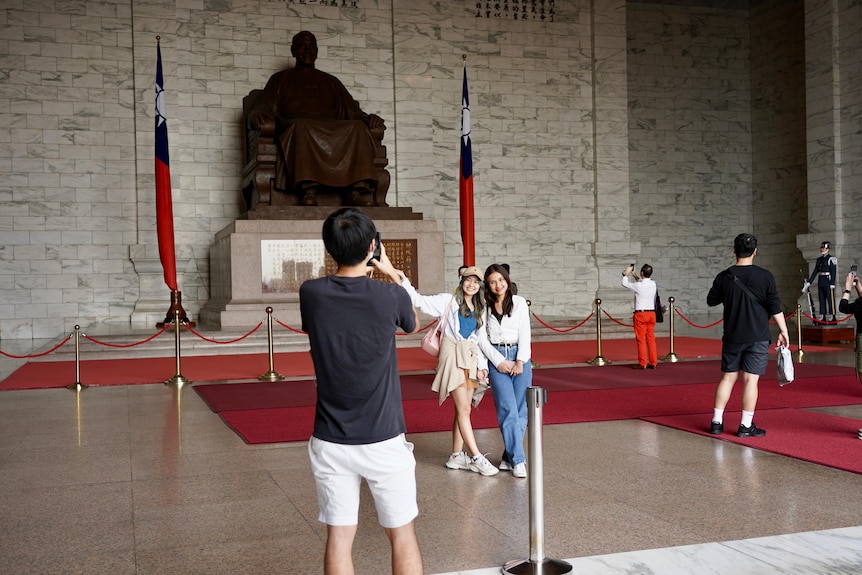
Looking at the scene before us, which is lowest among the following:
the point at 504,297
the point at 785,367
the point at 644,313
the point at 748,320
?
the point at 785,367

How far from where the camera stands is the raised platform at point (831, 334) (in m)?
10.7

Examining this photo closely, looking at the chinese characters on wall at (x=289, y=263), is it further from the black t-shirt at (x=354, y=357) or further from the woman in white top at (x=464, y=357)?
the black t-shirt at (x=354, y=357)

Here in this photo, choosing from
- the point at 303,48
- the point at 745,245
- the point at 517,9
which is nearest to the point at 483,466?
the point at 745,245

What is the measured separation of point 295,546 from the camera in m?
3.08

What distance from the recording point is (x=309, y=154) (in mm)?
11219

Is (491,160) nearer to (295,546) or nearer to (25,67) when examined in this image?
(25,67)

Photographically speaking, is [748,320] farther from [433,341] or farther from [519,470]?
[433,341]

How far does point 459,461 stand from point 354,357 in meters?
2.30

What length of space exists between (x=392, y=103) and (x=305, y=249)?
4.15 meters

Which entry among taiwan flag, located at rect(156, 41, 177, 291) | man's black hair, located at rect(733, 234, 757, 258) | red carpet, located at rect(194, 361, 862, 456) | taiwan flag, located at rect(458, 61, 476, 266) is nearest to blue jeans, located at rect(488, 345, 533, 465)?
red carpet, located at rect(194, 361, 862, 456)

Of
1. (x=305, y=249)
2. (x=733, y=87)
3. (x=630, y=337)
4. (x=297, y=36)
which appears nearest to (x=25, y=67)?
(x=297, y=36)

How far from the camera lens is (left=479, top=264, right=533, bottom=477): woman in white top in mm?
4180

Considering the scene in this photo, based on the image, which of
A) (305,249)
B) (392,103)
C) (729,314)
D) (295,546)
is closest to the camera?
(295,546)

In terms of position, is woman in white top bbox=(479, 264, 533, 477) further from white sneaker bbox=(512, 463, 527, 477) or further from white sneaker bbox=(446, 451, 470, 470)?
white sneaker bbox=(446, 451, 470, 470)
